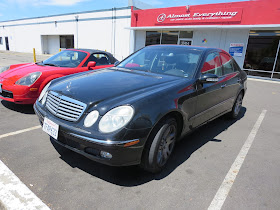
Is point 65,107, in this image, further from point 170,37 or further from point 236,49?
point 170,37

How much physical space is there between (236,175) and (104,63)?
173 inches

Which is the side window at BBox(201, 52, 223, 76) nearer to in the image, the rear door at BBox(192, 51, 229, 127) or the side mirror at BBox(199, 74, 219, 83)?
the rear door at BBox(192, 51, 229, 127)

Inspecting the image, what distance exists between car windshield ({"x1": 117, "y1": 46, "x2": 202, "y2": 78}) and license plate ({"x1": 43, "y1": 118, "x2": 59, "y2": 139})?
1.68m

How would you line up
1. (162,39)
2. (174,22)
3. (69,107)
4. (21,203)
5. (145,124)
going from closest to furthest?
(21,203) < (145,124) < (69,107) < (174,22) < (162,39)

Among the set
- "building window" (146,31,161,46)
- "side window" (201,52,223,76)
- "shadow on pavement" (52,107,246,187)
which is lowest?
"shadow on pavement" (52,107,246,187)

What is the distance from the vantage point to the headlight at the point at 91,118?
2.10 meters

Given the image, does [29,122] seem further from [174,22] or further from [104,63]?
[174,22]

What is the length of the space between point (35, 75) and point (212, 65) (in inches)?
137

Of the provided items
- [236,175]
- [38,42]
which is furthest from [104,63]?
[38,42]

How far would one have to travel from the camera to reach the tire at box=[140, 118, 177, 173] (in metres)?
2.30

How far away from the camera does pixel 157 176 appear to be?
2.51 m

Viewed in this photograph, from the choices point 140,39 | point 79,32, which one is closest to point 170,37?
point 140,39

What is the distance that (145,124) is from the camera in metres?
2.13

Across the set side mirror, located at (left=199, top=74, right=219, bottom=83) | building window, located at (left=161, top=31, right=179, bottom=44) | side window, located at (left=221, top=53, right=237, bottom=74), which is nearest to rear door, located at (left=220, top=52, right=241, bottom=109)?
side window, located at (left=221, top=53, right=237, bottom=74)
